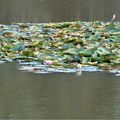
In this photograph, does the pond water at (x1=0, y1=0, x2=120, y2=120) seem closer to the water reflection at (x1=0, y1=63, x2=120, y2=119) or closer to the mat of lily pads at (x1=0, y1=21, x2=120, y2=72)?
the water reflection at (x1=0, y1=63, x2=120, y2=119)

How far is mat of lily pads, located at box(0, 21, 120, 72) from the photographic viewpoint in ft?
23.8

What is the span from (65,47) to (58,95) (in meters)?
2.63

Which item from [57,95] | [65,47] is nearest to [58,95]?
[57,95]

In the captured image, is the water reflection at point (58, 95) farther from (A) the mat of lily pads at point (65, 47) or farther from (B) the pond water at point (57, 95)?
(A) the mat of lily pads at point (65, 47)

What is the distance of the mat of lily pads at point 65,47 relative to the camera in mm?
7258

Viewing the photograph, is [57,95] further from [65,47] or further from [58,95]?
[65,47]

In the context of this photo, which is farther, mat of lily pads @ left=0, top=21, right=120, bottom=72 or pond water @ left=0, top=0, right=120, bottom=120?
mat of lily pads @ left=0, top=21, right=120, bottom=72

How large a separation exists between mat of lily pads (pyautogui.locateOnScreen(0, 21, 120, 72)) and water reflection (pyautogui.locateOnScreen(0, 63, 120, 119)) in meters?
0.41

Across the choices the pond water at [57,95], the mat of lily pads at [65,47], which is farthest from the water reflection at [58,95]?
the mat of lily pads at [65,47]

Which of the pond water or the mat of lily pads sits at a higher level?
the mat of lily pads

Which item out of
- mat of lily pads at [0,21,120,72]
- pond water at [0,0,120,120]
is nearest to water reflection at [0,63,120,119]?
pond water at [0,0,120,120]

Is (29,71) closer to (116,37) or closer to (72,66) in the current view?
(72,66)

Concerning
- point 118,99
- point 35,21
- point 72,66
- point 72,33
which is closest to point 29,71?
point 72,66

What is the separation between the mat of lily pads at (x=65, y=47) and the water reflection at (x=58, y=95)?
0.41 meters
